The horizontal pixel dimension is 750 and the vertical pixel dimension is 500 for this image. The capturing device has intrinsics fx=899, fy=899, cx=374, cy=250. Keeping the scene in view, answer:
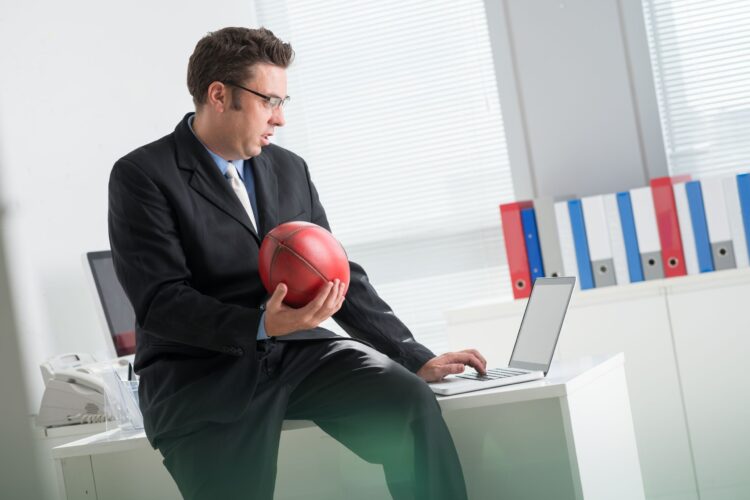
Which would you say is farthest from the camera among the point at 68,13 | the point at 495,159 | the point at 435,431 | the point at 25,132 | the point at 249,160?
the point at 495,159

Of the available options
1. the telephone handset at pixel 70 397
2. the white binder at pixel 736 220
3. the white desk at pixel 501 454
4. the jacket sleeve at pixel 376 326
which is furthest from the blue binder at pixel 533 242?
the telephone handset at pixel 70 397

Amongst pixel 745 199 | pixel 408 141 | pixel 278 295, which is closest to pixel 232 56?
pixel 278 295

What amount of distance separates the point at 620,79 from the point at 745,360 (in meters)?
1.33

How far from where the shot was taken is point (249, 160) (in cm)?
221

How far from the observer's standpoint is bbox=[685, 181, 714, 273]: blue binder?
3373 mm

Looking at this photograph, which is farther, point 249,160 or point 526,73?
point 526,73

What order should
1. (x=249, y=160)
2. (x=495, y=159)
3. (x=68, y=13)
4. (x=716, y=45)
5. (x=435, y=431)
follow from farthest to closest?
(x=495, y=159) < (x=716, y=45) < (x=68, y=13) < (x=249, y=160) < (x=435, y=431)

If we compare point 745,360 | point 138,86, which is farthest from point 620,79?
point 138,86

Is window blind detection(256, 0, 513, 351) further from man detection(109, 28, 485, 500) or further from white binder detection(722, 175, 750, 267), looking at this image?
man detection(109, 28, 485, 500)

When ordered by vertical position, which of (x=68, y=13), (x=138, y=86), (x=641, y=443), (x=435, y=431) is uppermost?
(x=68, y=13)

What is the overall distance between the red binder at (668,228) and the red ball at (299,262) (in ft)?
6.38

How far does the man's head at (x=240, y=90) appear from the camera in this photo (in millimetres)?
2117

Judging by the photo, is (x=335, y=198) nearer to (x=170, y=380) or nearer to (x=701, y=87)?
(x=701, y=87)

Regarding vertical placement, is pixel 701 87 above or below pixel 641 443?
above
